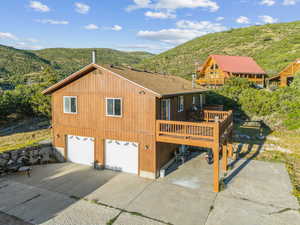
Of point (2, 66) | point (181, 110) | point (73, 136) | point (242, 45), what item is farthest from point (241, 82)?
point (2, 66)

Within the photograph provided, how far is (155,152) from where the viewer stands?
10680 millimetres

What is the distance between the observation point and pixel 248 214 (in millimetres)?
7672

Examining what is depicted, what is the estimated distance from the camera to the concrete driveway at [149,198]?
24.5 feet

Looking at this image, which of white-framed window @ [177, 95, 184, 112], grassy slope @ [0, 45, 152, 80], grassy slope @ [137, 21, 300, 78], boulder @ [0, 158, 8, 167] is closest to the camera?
boulder @ [0, 158, 8, 167]

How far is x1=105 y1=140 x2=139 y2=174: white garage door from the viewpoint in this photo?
11.4 meters

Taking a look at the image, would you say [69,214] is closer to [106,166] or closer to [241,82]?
[106,166]

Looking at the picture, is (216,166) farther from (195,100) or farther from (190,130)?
(195,100)

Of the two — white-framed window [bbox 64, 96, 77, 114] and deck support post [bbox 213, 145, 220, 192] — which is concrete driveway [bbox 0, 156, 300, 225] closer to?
deck support post [bbox 213, 145, 220, 192]

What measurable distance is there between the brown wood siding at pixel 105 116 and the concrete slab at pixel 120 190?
940 mm

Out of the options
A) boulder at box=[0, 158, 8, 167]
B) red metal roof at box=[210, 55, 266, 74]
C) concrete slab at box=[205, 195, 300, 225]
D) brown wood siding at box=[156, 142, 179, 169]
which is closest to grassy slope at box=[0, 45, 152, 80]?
red metal roof at box=[210, 55, 266, 74]

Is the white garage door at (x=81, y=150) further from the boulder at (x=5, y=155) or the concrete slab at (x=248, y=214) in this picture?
the concrete slab at (x=248, y=214)

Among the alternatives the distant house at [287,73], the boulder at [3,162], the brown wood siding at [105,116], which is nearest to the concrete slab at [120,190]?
the brown wood siding at [105,116]

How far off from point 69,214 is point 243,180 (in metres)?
8.64

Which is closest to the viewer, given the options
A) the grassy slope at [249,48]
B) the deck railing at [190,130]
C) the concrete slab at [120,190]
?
the concrete slab at [120,190]
